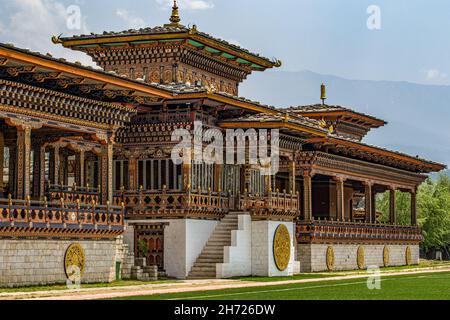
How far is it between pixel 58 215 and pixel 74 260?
5.23 feet

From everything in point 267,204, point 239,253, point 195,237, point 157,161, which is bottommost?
point 239,253

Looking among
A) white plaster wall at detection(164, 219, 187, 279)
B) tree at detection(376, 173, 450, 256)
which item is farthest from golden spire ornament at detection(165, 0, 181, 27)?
tree at detection(376, 173, 450, 256)

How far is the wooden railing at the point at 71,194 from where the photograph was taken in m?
39.7

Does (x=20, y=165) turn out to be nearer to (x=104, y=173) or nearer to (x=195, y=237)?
(x=104, y=173)

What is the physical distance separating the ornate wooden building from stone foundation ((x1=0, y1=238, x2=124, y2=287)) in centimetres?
40

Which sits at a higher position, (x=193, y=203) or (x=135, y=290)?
(x=193, y=203)

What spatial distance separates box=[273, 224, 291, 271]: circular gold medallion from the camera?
44.0 meters

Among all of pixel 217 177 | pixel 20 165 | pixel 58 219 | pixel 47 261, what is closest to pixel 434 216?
pixel 217 177

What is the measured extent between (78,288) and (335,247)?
2313cm

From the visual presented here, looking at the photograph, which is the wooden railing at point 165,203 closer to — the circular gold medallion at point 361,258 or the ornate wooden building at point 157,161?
the ornate wooden building at point 157,161

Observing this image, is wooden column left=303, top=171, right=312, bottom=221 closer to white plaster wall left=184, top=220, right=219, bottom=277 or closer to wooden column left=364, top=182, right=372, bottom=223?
wooden column left=364, top=182, right=372, bottom=223

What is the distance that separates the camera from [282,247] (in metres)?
44.5
